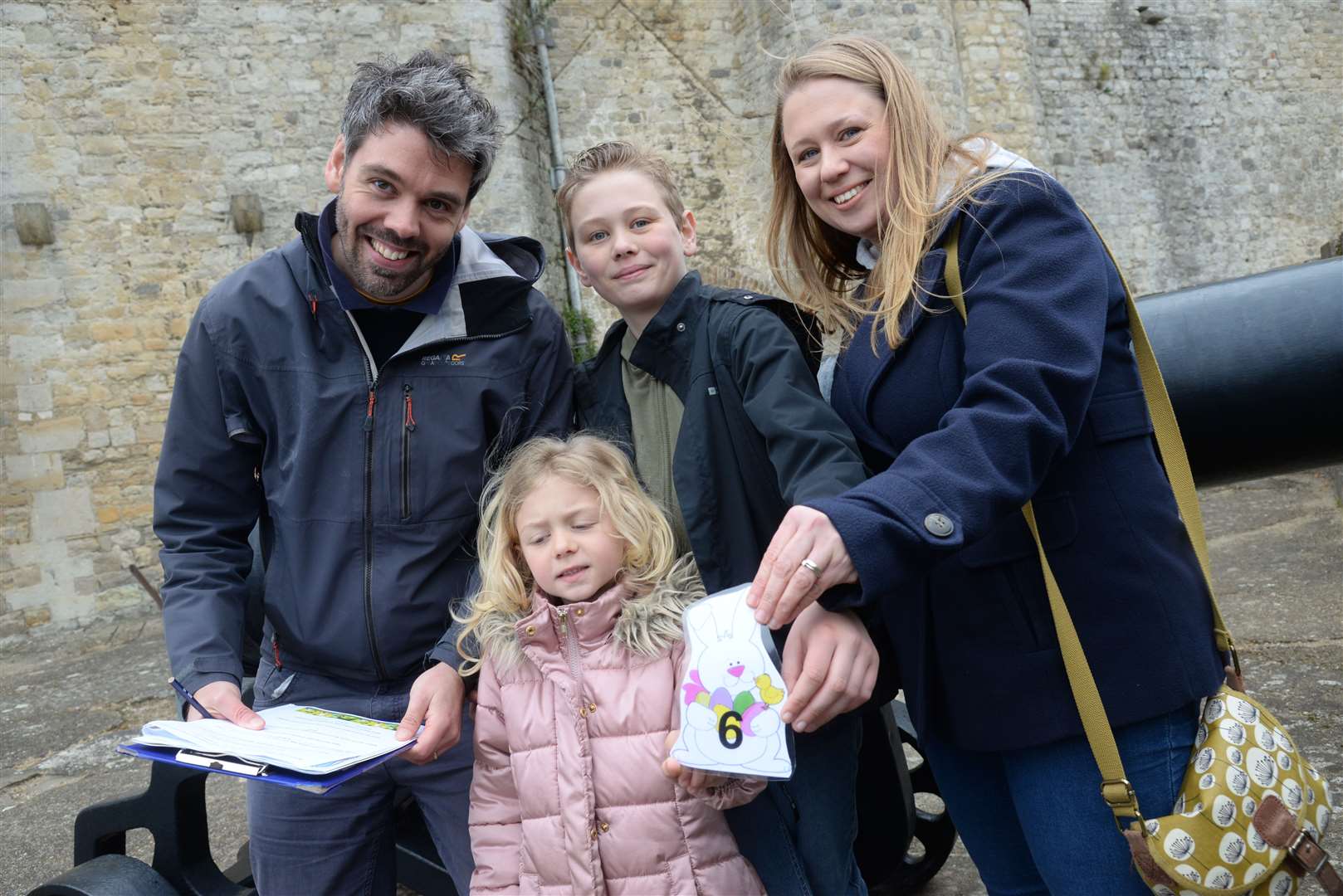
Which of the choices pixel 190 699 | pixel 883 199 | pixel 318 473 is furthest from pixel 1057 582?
pixel 190 699

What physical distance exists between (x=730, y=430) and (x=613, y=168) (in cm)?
62

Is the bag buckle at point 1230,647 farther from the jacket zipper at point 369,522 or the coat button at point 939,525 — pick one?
the jacket zipper at point 369,522

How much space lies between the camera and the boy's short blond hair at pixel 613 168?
2018 millimetres

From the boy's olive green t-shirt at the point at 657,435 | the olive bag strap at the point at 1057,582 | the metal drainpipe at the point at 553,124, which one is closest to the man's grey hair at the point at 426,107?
the boy's olive green t-shirt at the point at 657,435

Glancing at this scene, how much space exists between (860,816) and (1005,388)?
1442 mm

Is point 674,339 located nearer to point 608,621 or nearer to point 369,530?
point 608,621

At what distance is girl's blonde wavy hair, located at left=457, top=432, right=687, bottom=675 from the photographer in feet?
5.85

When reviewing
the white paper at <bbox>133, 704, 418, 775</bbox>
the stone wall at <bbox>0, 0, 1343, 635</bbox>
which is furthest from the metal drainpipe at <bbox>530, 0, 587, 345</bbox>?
the white paper at <bbox>133, 704, 418, 775</bbox>

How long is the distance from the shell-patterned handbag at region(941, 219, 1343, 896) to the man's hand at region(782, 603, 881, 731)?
26 centimetres

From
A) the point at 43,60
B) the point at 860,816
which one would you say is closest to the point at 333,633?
the point at 860,816

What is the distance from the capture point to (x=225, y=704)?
1750 mm

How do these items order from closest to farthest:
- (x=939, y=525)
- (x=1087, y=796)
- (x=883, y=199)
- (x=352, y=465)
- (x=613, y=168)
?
(x=939, y=525) < (x=1087, y=796) < (x=883, y=199) < (x=352, y=465) < (x=613, y=168)

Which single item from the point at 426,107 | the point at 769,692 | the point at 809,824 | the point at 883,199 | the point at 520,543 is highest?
the point at 426,107

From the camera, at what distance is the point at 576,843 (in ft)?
5.31
